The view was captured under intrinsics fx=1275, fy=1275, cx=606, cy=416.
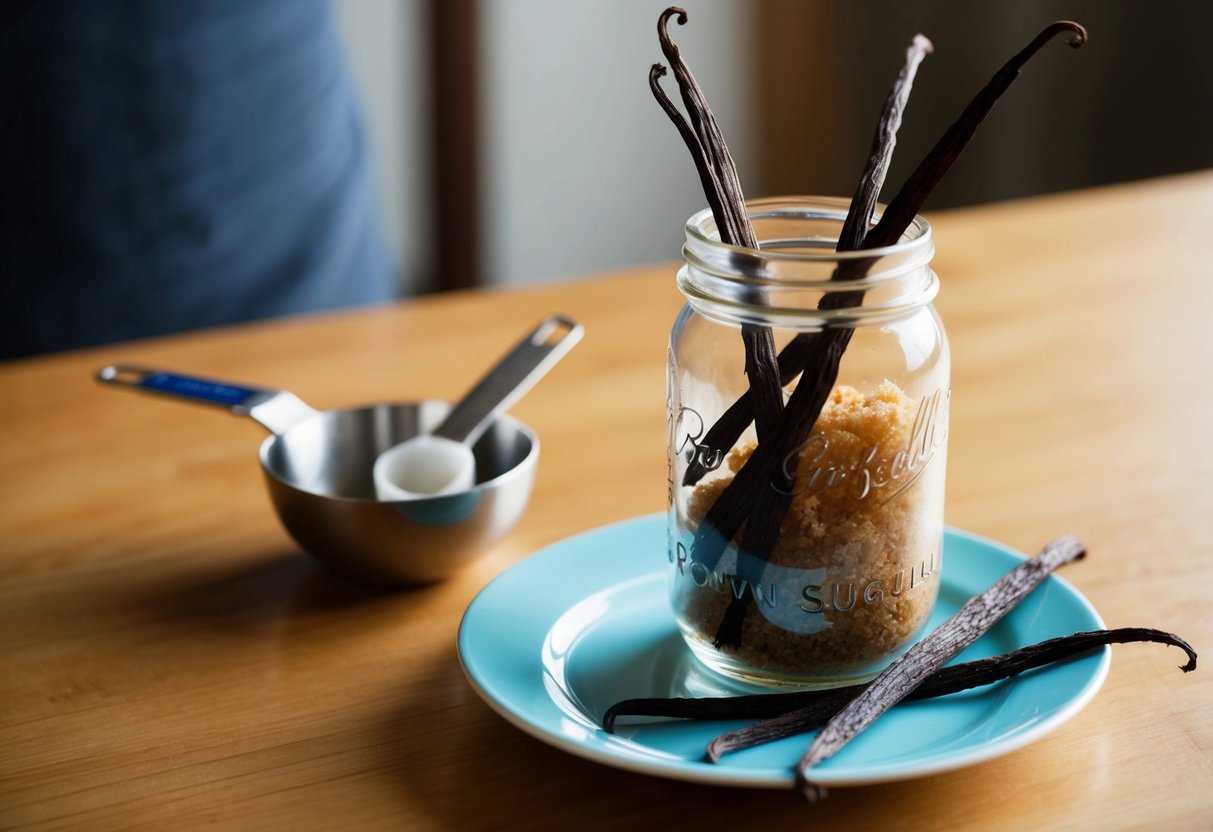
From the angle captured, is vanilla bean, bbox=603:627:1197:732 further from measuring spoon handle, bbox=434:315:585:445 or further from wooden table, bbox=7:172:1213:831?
measuring spoon handle, bbox=434:315:585:445

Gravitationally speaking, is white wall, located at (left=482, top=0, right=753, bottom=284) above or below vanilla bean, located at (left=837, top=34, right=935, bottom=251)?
below

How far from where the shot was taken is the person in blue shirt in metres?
1.35

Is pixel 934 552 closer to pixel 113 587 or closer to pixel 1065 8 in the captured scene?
pixel 113 587

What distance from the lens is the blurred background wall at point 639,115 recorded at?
2.55 m

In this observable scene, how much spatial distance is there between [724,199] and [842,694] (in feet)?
0.71

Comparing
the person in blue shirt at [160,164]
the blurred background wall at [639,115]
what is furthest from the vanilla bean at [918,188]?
the blurred background wall at [639,115]

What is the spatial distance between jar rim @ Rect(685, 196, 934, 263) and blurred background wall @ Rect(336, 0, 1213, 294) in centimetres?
206

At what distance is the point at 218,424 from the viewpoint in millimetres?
968

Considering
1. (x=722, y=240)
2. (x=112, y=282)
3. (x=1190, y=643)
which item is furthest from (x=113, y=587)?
(x=112, y=282)

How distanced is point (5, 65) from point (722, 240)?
1.07 metres

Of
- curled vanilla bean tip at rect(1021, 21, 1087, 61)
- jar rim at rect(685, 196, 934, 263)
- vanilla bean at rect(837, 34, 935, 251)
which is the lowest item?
jar rim at rect(685, 196, 934, 263)

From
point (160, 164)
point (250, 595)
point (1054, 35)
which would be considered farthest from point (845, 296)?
point (160, 164)

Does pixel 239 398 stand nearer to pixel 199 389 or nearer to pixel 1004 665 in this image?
pixel 199 389

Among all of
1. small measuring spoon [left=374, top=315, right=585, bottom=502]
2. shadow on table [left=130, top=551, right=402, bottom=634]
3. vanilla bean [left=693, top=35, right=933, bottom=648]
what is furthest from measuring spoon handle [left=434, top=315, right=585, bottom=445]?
vanilla bean [left=693, top=35, right=933, bottom=648]
